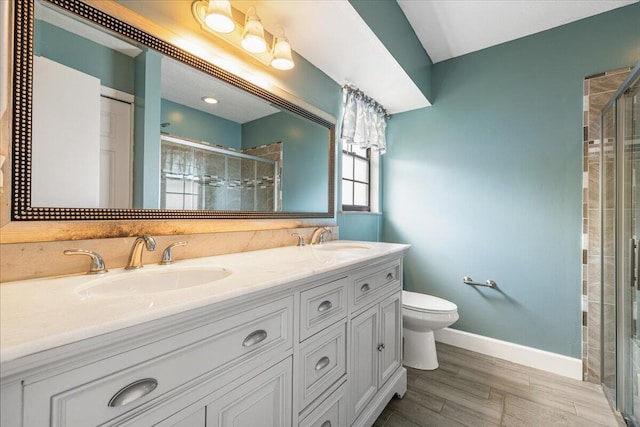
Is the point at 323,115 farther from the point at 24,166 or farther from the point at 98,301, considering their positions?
the point at 98,301

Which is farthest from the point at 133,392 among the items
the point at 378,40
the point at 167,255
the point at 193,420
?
the point at 378,40

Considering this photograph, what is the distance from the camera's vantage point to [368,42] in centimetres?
164

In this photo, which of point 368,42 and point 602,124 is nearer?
point 368,42

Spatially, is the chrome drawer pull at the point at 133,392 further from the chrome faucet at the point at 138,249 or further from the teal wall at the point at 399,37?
the teal wall at the point at 399,37

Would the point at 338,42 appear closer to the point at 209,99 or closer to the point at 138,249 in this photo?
the point at 209,99

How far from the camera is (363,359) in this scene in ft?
4.36

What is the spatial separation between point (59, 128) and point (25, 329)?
693mm

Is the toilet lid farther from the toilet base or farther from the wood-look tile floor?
the wood-look tile floor

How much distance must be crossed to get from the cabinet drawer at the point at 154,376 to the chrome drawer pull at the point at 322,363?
0.25m

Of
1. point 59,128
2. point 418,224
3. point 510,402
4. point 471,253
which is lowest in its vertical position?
A: point 510,402

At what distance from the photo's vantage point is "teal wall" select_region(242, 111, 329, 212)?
1.54 metres

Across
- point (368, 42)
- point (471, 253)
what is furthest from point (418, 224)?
point (368, 42)

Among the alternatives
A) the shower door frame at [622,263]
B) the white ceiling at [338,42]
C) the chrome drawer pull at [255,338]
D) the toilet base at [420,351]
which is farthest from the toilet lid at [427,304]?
the white ceiling at [338,42]

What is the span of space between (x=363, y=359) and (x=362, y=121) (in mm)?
1759
